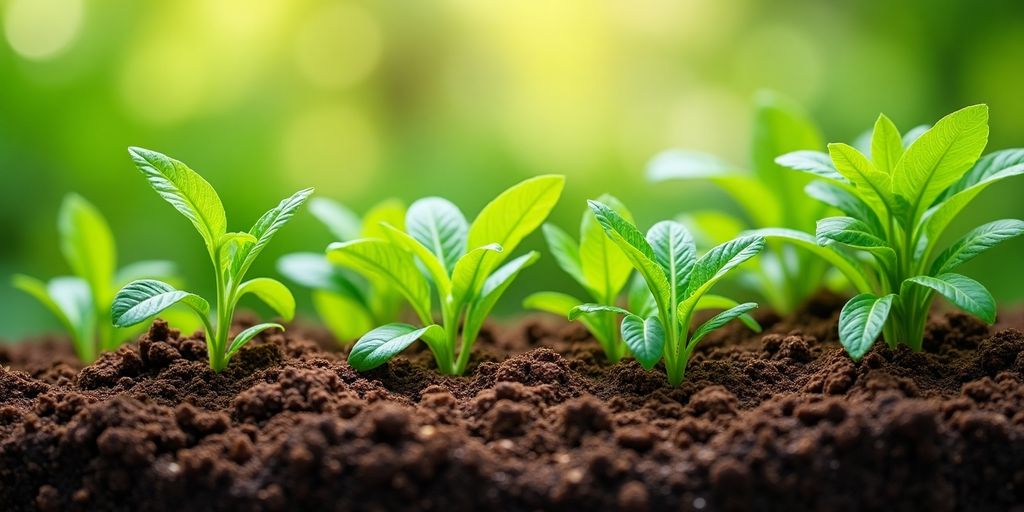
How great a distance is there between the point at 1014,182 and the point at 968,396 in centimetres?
184

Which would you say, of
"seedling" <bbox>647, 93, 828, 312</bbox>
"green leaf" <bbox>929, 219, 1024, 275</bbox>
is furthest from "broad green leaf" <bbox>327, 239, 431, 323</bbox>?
"green leaf" <bbox>929, 219, 1024, 275</bbox>

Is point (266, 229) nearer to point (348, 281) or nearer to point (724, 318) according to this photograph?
point (348, 281)

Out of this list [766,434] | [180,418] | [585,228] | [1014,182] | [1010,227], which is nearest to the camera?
[766,434]

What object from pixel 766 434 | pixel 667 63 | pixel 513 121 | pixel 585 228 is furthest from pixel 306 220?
pixel 766 434

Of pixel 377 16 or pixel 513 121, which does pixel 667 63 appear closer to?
pixel 513 121

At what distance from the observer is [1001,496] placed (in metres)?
0.95

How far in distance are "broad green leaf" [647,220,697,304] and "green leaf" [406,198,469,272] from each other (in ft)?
0.93

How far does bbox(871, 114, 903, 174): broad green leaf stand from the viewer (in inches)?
47.6

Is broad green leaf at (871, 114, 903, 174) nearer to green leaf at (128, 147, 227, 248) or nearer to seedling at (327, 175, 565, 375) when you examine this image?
seedling at (327, 175, 565, 375)

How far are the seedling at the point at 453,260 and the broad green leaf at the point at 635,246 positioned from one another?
0.13 metres

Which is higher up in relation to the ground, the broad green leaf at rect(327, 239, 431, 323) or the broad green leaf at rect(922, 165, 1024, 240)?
the broad green leaf at rect(922, 165, 1024, 240)

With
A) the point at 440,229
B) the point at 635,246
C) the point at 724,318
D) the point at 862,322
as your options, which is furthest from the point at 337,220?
the point at 862,322

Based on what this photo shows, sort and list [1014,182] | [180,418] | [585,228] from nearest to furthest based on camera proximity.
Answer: [180,418], [585,228], [1014,182]

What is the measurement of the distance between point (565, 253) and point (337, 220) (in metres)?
0.40
